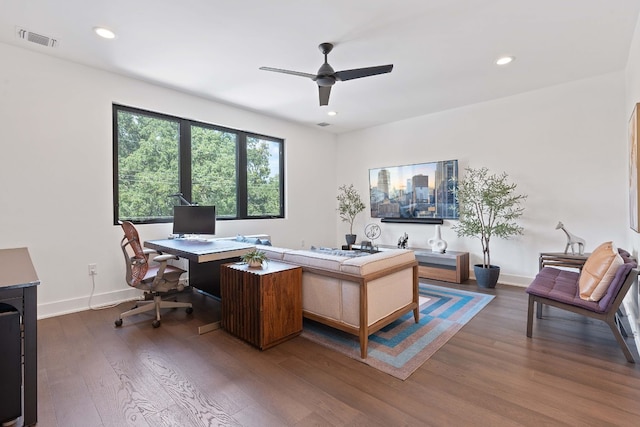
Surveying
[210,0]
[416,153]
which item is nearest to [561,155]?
[416,153]

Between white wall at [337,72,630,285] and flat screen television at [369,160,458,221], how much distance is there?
204 millimetres

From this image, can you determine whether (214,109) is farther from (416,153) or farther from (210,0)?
(416,153)

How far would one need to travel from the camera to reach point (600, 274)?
2.36 meters

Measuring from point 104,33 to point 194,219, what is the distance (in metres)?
2.16

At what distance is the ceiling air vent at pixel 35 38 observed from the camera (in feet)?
9.23

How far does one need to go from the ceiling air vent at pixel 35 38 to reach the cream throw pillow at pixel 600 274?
211 inches

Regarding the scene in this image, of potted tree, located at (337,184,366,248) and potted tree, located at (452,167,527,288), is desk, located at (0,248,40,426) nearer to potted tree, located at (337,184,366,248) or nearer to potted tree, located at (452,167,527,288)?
potted tree, located at (452,167,527,288)

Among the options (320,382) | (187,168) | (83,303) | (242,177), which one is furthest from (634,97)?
(83,303)

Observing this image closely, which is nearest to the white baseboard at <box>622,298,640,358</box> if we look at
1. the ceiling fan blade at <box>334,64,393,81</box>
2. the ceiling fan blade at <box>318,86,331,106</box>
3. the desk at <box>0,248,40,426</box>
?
the ceiling fan blade at <box>334,64,393,81</box>

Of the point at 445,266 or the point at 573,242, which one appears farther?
the point at 445,266

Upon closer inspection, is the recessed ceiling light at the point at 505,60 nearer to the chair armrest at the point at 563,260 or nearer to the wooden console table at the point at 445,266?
the chair armrest at the point at 563,260

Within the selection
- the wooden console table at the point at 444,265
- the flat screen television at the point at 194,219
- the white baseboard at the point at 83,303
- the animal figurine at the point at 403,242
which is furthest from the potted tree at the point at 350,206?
the white baseboard at the point at 83,303

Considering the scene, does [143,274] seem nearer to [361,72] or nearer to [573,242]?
[361,72]

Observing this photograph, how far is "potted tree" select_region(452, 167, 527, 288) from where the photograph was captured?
4301 mm
